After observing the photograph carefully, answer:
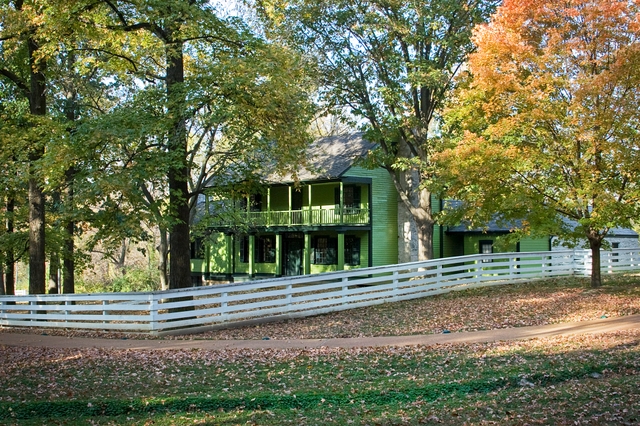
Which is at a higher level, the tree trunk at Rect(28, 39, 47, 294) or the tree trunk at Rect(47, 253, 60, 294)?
the tree trunk at Rect(28, 39, 47, 294)

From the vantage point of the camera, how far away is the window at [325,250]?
3406 centimetres

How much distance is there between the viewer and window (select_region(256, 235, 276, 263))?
36.9 meters

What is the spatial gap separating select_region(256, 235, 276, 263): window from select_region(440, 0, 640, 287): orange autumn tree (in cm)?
1965

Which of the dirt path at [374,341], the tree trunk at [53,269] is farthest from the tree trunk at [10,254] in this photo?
the dirt path at [374,341]

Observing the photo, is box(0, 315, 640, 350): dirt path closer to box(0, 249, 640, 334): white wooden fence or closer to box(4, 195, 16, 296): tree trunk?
box(0, 249, 640, 334): white wooden fence

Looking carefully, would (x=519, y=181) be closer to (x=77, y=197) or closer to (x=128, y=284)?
(x=77, y=197)

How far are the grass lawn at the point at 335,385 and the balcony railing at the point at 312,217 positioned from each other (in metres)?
19.5

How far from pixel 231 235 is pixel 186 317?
68.0ft

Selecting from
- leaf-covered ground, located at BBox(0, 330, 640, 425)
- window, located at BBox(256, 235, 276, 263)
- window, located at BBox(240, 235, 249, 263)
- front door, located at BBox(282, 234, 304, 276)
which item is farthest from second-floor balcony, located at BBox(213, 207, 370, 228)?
leaf-covered ground, located at BBox(0, 330, 640, 425)

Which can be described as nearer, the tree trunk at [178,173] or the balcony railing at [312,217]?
the tree trunk at [178,173]

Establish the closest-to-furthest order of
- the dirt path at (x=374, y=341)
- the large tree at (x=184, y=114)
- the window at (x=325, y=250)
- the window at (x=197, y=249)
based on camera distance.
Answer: the dirt path at (x=374, y=341) < the large tree at (x=184, y=114) < the window at (x=325, y=250) < the window at (x=197, y=249)

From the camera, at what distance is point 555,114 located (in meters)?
16.8

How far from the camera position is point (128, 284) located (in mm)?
40562

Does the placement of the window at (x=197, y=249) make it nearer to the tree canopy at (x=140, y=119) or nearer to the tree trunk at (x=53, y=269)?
the tree trunk at (x=53, y=269)
